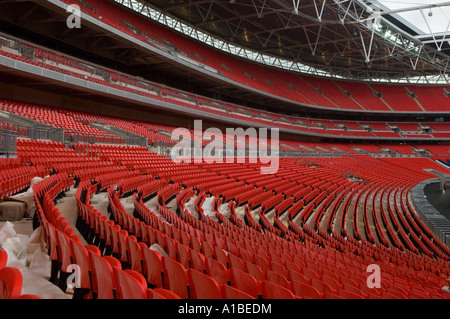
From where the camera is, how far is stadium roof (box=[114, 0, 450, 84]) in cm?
2130

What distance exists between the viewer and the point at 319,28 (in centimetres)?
2580

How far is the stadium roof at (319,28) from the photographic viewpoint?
21297mm

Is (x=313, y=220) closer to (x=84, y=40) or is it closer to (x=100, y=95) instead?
(x=100, y=95)

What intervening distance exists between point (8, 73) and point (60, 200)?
11.5 m

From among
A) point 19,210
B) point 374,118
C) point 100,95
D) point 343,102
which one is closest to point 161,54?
point 100,95

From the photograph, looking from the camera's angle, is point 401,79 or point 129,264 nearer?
point 129,264

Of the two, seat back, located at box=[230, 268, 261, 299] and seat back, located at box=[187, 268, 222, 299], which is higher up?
seat back, located at box=[187, 268, 222, 299]

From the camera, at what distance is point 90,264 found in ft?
8.02

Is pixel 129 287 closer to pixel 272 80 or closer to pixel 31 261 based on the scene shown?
pixel 31 261

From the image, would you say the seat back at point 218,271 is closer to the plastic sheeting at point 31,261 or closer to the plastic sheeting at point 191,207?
the plastic sheeting at point 31,261

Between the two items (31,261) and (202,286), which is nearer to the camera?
(202,286)

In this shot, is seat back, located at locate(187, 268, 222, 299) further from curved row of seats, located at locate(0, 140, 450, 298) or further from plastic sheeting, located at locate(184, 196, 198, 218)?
plastic sheeting, located at locate(184, 196, 198, 218)

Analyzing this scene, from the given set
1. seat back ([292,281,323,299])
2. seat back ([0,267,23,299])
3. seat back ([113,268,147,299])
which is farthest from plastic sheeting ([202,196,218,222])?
seat back ([0,267,23,299])

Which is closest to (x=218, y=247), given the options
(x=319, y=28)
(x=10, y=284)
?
(x=10, y=284)
